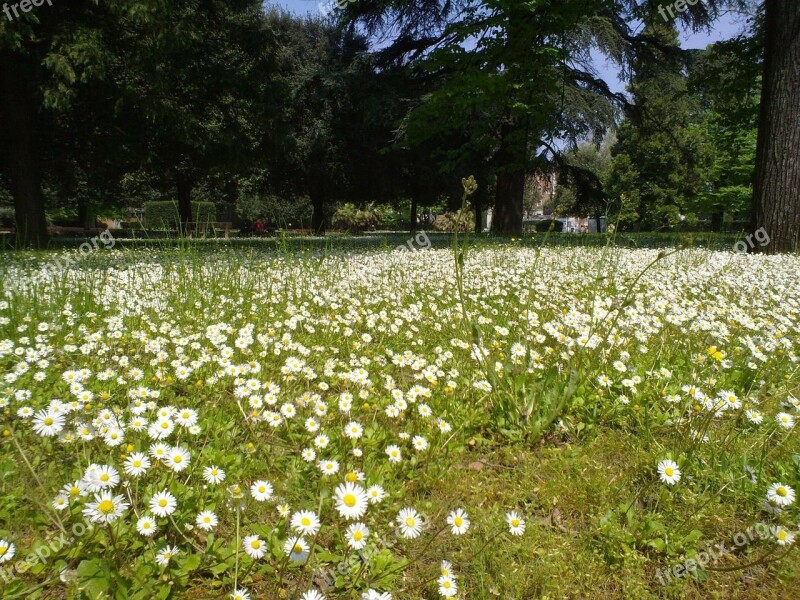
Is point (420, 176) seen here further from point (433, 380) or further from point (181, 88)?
point (433, 380)

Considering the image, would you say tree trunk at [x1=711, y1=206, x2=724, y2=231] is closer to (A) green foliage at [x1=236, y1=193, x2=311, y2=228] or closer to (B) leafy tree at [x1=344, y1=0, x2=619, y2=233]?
(B) leafy tree at [x1=344, y1=0, x2=619, y2=233]

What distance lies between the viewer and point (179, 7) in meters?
12.5

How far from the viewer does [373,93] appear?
19453 millimetres

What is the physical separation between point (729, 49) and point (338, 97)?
15639 millimetres

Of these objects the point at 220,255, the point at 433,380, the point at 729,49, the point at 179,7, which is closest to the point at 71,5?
the point at 179,7

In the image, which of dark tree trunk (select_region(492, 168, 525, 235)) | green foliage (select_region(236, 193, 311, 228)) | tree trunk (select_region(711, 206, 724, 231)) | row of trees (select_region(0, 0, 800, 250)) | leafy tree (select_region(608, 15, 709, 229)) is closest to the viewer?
row of trees (select_region(0, 0, 800, 250))

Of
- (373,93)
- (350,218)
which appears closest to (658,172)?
(350,218)

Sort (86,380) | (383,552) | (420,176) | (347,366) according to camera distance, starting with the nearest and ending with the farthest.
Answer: (383,552)
(86,380)
(347,366)
(420,176)

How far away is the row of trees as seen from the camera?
10.2 metres

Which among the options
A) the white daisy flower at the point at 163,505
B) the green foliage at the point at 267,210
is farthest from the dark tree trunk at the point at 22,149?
the green foliage at the point at 267,210

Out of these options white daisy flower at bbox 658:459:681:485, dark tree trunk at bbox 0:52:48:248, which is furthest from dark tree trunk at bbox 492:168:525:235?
white daisy flower at bbox 658:459:681:485

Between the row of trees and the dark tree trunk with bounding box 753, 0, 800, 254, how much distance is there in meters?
0.03

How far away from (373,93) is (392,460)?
63.7 feet

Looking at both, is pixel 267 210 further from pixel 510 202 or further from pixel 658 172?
pixel 658 172
